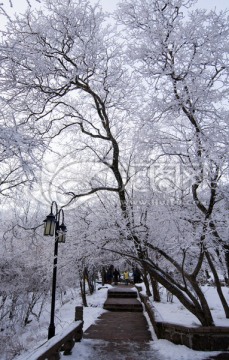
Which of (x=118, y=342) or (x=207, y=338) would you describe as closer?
(x=207, y=338)

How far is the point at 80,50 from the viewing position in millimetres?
7855

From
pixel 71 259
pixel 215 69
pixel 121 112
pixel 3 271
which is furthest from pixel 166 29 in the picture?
pixel 3 271

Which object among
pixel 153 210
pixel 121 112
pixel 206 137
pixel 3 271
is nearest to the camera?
pixel 206 137

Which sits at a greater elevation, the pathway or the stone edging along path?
the stone edging along path

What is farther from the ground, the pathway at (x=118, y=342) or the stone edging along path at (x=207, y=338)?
the stone edging along path at (x=207, y=338)

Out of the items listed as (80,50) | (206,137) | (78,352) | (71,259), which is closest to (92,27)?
(80,50)

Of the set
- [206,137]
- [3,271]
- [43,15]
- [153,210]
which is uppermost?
[43,15]

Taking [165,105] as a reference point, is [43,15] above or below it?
above

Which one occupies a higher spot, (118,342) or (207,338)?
(207,338)

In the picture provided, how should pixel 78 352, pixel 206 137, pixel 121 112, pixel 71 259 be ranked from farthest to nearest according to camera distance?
pixel 121 112
pixel 71 259
pixel 78 352
pixel 206 137

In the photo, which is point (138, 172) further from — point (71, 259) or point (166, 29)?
point (166, 29)

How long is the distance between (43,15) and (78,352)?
8923 mm

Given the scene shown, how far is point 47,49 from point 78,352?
8179 mm

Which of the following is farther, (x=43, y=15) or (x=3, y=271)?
(x=3, y=271)
